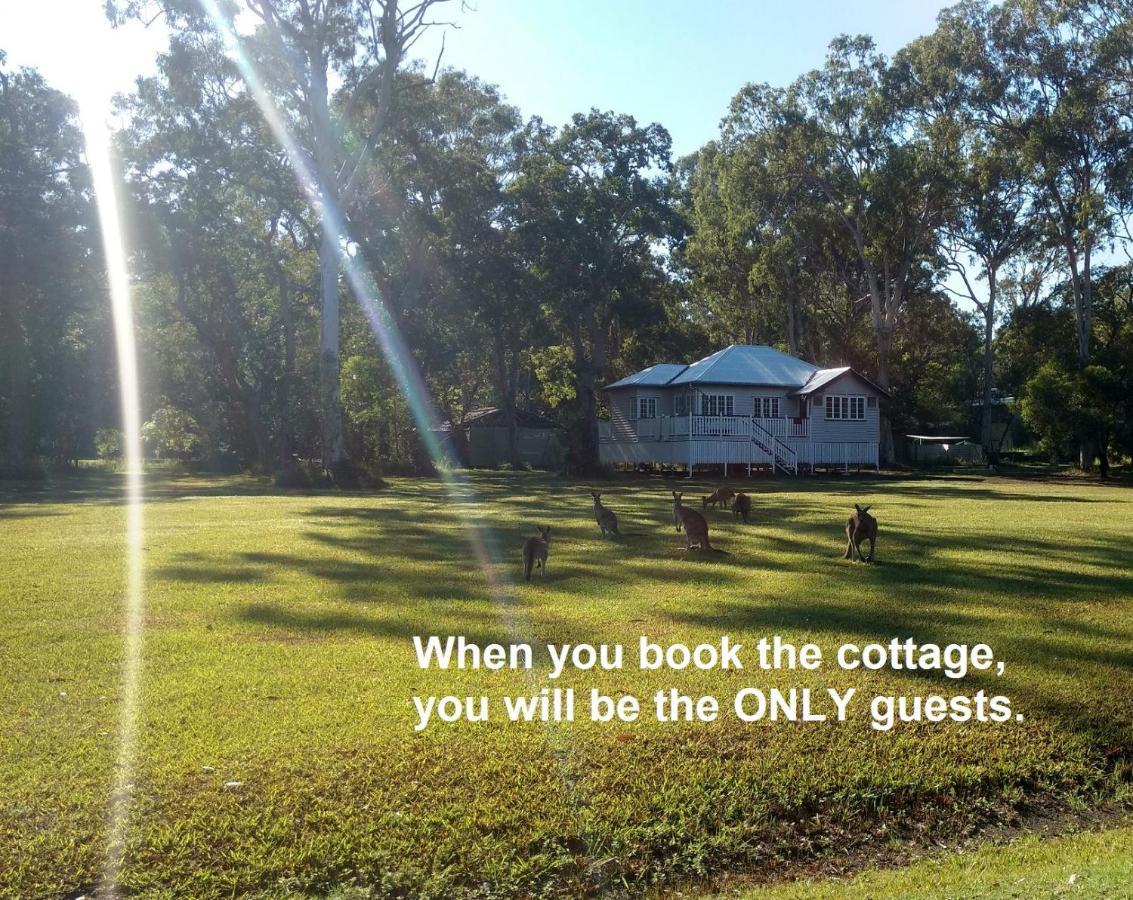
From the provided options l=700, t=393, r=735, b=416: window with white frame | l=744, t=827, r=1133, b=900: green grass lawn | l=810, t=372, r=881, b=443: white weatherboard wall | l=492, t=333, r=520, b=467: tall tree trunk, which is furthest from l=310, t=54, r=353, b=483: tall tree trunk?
l=744, t=827, r=1133, b=900: green grass lawn

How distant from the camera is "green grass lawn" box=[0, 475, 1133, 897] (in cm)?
475

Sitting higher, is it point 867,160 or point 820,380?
point 867,160

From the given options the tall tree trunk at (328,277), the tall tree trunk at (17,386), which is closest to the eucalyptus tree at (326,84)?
the tall tree trunk at (328,277)

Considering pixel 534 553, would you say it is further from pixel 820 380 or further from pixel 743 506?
pixel 820 380

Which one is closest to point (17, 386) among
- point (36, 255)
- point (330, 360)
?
point (36, 255)

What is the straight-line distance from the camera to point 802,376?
45844 millimetres

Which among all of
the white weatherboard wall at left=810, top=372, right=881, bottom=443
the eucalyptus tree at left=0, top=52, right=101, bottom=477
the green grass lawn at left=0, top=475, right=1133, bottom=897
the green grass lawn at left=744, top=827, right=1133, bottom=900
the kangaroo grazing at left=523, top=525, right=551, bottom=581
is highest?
the eucalyptus tree at left=0, top=52, right=101, bottom=477

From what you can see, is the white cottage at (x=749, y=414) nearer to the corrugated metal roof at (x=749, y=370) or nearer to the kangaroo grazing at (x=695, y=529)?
the corrugated metal roof at (x=749, y=370)

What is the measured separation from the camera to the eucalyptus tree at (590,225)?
4331 centimetres

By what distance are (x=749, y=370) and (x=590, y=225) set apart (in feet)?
30.6

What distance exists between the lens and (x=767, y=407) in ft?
147

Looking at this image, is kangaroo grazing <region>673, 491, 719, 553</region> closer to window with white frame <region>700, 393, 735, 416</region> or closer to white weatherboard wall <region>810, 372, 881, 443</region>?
window with white frame <region>700, 393, 735, 416</region>

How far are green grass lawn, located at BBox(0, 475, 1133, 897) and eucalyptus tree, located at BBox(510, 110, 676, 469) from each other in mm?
31072

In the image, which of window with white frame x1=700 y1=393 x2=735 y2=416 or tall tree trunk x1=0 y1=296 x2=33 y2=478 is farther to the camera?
window with white frame x1=700 y1=393 x2=735 y2=416
